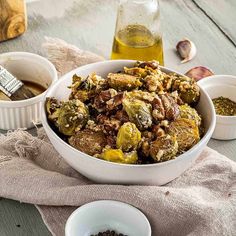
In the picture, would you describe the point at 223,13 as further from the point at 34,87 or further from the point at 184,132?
the point at 184,132

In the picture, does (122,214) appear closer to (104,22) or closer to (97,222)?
(97,222)

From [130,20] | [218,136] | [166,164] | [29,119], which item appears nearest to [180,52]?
[130,20]

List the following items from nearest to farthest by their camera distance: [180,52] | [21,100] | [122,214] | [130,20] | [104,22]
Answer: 1. [122,214]
2. [21,100]
3. [130,20]
4. [180,52]
5. [104,22]

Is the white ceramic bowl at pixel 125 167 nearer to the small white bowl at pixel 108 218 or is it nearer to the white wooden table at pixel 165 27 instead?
the small white bowl at pixel 108 218

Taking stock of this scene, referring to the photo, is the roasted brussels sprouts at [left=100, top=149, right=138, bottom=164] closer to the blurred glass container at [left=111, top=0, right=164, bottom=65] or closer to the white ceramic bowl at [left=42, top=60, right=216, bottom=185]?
the white ceramic bowl at [left=42, top=60, right=216, bottom=185]

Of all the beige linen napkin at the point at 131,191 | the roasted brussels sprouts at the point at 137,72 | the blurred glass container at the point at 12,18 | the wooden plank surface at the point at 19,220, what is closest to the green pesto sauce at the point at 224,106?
the beige linen napkin at the point at 131,191

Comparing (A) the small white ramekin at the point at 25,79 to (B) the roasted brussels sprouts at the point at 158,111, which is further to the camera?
(A) the small white ramekin at the point at 25,79
